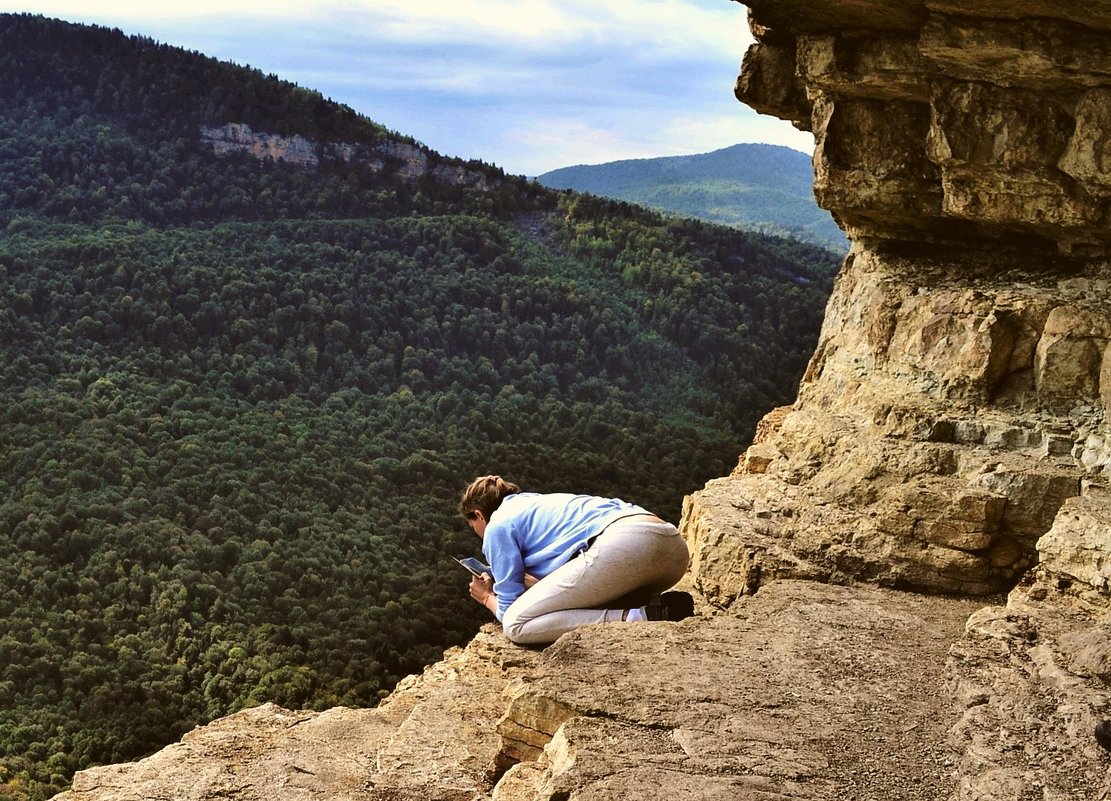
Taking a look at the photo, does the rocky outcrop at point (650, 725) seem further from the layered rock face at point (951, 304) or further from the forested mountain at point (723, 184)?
the forested mountain at point (723, 184)

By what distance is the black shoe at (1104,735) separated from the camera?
13.2 ft

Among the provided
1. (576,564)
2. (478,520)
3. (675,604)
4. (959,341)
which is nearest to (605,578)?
(576,564)

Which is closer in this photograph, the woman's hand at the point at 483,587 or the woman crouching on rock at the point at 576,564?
the woman crouching on rock at the point at 576,564

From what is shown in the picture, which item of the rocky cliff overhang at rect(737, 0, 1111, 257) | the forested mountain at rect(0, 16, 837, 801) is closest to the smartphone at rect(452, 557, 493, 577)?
the rocky cliff overhang at rect(737, 0, 1111, 257)

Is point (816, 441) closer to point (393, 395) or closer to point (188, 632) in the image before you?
point (188, 632)

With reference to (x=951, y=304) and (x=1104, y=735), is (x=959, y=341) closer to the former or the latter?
(x=951, y=304)

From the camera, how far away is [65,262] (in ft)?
144

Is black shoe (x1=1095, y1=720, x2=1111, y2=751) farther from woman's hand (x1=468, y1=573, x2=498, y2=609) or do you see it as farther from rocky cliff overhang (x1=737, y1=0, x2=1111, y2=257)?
woman's hand (x1=468, y1=573, x2=498, y2=609)

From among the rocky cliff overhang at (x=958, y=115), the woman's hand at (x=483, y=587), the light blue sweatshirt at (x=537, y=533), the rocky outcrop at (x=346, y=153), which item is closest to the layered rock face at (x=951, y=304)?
the rocky cliff overhang at (x=958, y=115)

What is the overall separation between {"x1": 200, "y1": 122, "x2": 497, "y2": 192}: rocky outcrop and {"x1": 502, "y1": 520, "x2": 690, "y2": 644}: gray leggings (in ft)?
158

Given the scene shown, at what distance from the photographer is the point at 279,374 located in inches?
1574

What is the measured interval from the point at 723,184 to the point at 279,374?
152 feet

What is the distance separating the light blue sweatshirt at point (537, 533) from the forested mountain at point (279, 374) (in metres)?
13.2

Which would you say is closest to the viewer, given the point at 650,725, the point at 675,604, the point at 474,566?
the point at 650,725
